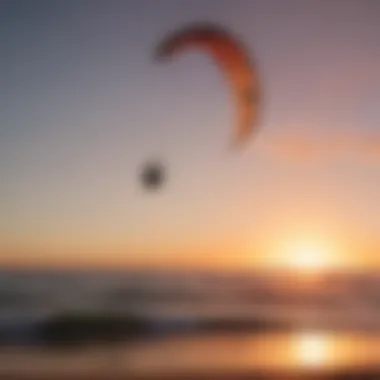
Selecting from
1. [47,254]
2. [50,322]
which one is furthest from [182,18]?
[50,322]

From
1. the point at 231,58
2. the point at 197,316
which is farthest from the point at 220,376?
the point at 231,58

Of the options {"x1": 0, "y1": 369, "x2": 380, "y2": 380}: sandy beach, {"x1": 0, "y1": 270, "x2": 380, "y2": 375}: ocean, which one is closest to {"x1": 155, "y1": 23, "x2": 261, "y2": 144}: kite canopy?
{"x1": 0, "y1": 270, "x2": 380, "y2": 375}: ocean

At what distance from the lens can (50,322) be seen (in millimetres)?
1697

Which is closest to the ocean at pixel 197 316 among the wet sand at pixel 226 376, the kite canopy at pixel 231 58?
the wet sand at pixel 226 376

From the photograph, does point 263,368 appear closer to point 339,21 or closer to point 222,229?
point 222,229

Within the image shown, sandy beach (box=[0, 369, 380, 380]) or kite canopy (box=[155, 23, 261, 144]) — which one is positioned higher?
kite canopy (box=[155, 23, 261, 144])

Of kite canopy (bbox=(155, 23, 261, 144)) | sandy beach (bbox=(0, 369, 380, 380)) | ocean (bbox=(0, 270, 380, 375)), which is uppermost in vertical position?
kite canopy (bbox=(155, 23, 261, 144))

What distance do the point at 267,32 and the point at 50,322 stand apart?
84 cm

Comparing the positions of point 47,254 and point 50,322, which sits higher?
point 47,254

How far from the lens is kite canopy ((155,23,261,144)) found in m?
1.70

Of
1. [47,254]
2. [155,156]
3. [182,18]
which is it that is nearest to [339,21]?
[182,18]

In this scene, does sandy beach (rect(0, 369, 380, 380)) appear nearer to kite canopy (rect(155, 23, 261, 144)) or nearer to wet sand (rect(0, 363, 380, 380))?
wet sand (rect(0, 363, 380, 380))

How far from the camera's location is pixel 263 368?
1.72 meters

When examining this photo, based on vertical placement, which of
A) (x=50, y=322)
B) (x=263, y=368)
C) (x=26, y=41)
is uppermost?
(x=26, y=41)
